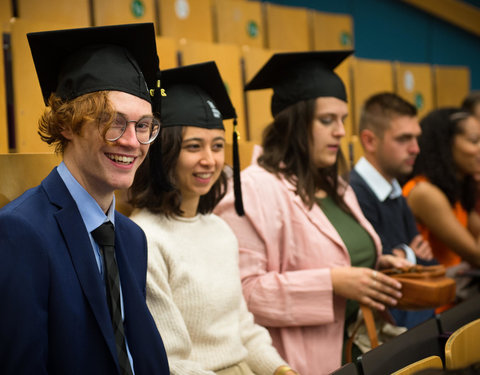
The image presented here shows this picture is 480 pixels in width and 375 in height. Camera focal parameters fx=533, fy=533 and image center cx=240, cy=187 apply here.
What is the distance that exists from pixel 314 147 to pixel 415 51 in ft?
13.9

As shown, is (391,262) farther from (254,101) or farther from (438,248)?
(254,101)

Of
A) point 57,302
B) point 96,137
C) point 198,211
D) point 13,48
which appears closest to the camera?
point 57,302

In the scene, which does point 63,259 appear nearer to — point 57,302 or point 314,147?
point 57,302

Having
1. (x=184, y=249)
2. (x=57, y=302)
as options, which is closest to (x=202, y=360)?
(x=184, y=249)

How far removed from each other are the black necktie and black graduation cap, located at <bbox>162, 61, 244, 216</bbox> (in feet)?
1.73

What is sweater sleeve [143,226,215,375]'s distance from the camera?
55.3 inches

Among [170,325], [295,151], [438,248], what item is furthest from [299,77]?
[438,248]

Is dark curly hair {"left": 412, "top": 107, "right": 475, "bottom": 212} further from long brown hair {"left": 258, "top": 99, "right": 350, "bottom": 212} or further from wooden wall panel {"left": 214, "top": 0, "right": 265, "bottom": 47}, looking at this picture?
wooden wall panel {"left": 214, "top": 0, "right": 265, "bottom": 47}

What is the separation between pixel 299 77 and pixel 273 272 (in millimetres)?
773

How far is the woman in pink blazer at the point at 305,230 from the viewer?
1.87m

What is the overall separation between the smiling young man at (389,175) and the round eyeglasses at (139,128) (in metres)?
1.43

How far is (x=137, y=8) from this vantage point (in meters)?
3.35

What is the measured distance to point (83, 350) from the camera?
107 centimetres

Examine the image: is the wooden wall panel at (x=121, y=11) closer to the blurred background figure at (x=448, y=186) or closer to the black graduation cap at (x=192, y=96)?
the black graduation cap at (x=192, y=96)
